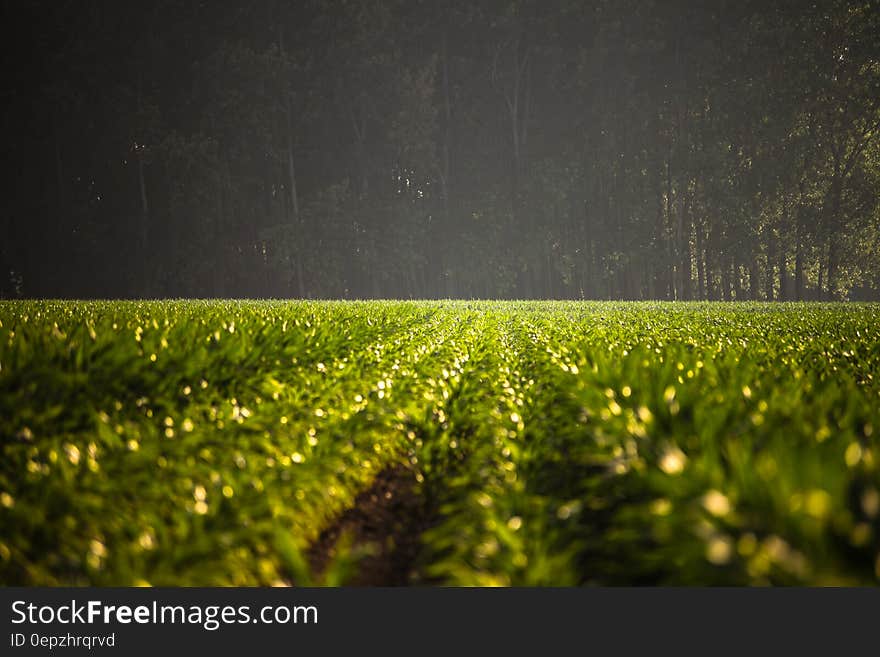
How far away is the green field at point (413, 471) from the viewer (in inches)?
81.4

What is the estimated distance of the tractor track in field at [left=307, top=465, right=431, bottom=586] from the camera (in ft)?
9.57

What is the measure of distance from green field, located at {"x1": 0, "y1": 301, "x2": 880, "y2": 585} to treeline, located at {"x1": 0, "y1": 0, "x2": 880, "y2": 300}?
1574 inches

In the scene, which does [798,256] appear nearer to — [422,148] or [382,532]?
[422,148]

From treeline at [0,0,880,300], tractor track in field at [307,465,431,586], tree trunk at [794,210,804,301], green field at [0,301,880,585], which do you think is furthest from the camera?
treeline at [0,0,880,300]

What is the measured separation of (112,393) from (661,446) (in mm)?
3653

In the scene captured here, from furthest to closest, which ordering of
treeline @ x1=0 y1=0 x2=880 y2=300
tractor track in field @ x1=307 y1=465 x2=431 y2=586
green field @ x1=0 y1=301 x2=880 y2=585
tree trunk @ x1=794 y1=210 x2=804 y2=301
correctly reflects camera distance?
treeline @ x1=0 y1=0 x2=880 y2=300, tree trunk @ x1=794 y1=210 x2=804 y2=301, tractor track in field @ x1=307 y1=465 x2=431 y2=586, green field @ x1=0 y1=301 x2=880 y2=585

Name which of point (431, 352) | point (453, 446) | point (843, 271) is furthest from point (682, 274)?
point (453, 446)

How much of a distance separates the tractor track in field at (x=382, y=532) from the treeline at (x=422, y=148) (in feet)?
134

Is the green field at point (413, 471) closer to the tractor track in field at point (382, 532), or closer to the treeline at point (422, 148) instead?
the tractor track in field at point (382, 532)

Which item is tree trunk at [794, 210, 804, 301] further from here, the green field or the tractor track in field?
the tractor track in field

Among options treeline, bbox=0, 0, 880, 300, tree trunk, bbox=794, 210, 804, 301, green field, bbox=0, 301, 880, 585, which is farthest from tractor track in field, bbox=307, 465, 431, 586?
tree trunk, bbox=794, 210, 804, 301

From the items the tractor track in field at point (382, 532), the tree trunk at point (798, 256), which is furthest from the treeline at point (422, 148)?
the tractor track in field at point (382, 532)

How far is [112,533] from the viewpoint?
261 centimetres

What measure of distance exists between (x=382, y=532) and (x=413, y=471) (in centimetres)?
93
